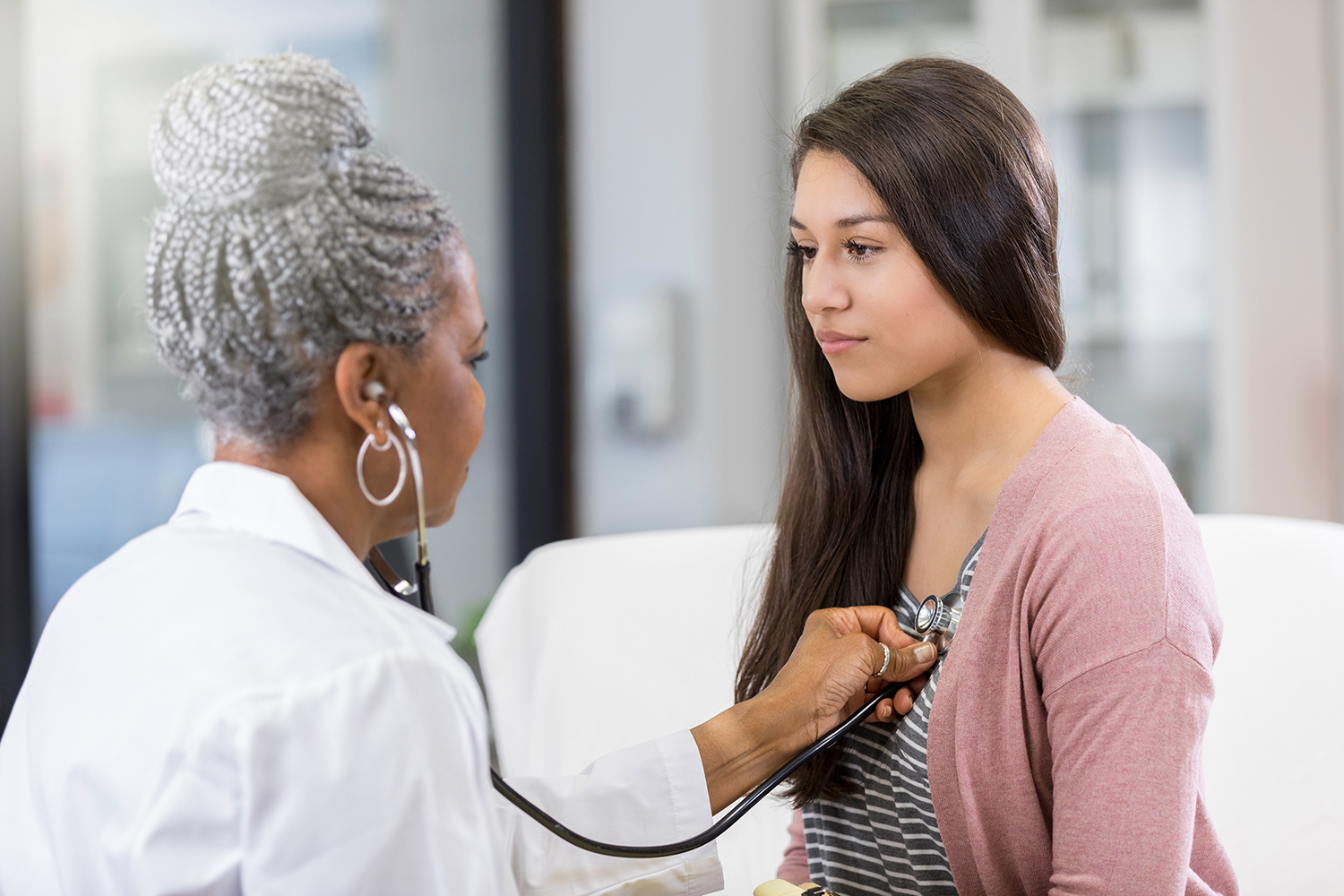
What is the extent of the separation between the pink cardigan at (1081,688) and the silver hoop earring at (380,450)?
53 centimetres

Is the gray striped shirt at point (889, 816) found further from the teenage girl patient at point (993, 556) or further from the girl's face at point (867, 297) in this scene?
the girl's face at point (867, 297)

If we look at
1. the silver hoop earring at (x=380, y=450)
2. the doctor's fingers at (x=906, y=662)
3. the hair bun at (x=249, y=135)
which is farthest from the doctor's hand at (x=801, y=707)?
the hair bun at (x=249, y=135)

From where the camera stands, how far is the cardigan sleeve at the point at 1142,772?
86 centimetres

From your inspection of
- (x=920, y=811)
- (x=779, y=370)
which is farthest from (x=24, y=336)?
(x=779, y=370)

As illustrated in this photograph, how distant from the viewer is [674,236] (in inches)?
105

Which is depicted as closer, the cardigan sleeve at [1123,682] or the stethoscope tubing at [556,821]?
the stethoscope tubing at [556,821]

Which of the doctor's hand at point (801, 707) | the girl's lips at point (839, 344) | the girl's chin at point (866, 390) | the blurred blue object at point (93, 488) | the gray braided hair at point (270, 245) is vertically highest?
the gray braided hair at point (270, 245)

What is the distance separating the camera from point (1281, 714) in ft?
4.47

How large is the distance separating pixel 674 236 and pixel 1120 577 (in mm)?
1931

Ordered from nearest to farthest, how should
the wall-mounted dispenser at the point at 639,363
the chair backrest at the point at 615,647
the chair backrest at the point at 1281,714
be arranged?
the chair backrest at the point at 1281,714 → the chair backrest at the point at 615,647 → the wall-mounted dispenser at the point at 639,363

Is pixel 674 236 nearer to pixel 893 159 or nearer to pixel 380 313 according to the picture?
pixel 893 159

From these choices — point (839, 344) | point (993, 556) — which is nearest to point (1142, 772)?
point (993, 556)

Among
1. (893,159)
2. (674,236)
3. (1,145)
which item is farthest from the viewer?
(674,236)

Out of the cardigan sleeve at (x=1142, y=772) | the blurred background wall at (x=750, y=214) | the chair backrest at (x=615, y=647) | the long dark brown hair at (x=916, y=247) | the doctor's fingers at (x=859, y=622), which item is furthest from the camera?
the blurred background wall at (x=750, y=214)
